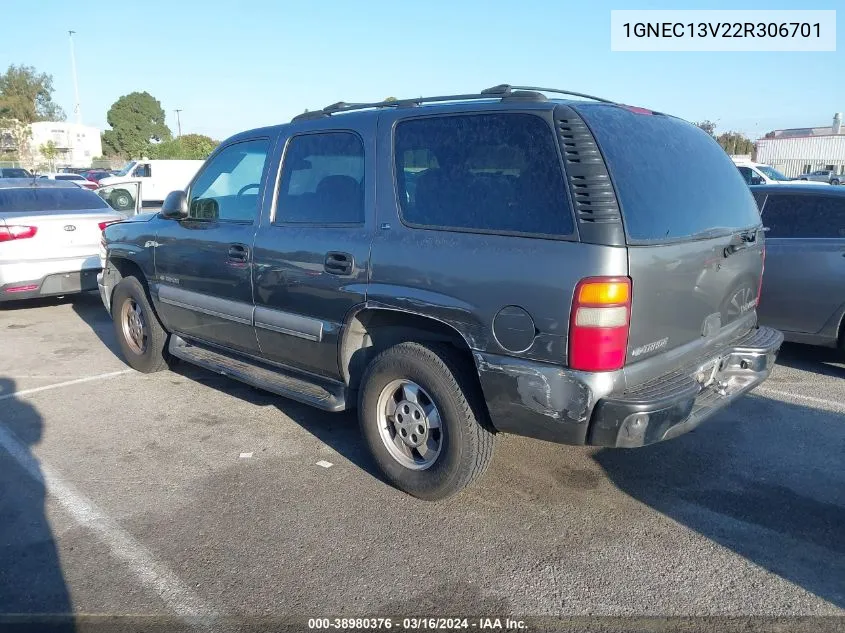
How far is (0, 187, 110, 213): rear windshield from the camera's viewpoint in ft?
26.3

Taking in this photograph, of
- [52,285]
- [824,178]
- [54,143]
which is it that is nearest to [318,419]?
[52,285]

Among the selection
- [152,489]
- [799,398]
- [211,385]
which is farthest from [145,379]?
[799,398]

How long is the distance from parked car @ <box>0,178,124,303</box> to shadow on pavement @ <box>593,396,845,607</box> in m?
6.52

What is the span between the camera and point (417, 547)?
124 inches

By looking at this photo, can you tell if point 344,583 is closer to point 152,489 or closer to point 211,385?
point 152,489

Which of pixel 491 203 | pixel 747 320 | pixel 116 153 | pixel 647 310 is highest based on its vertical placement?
pixel 116 153

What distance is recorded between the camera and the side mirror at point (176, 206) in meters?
4.77

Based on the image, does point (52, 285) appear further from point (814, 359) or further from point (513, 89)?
point (814, 359)

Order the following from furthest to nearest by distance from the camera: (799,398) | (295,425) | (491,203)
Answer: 1. (799,398)
2. (295,425)
3. (491,203)

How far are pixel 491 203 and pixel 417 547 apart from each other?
5.47ft

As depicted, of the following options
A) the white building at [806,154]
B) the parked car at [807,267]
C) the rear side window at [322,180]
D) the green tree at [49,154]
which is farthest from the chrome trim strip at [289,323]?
the green tree at [49,154]

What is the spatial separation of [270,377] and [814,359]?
16.1ft

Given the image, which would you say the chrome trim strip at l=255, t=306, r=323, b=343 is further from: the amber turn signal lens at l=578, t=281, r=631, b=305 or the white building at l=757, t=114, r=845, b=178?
the white building at l=757, t=114, r=845, b=178

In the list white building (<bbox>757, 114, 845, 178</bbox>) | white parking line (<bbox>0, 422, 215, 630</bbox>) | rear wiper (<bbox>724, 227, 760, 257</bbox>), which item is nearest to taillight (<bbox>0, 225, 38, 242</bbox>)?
white parking line (<bbox>0, 422, 215, 630</bbox>)
